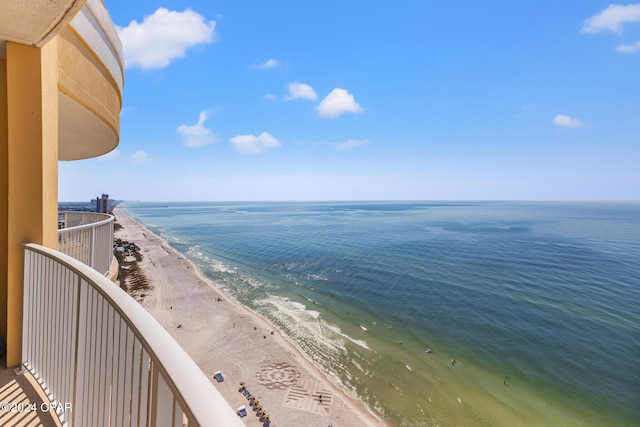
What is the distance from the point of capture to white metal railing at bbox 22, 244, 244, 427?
0.95m

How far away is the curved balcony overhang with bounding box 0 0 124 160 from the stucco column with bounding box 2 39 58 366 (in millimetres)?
261

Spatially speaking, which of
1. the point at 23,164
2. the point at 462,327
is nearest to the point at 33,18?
the point at 23,164

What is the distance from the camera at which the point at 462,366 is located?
1537 centimetres

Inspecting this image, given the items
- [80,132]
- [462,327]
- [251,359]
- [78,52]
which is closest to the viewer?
[78,52]

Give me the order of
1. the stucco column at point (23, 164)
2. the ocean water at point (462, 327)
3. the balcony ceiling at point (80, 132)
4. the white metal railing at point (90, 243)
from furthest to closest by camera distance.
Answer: the ocean water at point (462, 327) < the white metal railing at point (90, 243) < the balcony ceiling at point (80, 132) < the stucco column at point (23, 164)

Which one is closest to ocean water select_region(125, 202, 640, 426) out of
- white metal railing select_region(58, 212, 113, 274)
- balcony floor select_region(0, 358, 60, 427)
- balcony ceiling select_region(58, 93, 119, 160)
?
white metal railing select_region(58, 212, 113, 274)

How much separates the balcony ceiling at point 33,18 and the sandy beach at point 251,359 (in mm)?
13102

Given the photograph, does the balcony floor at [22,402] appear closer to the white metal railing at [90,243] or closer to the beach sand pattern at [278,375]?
the white metal railing at [90,243]

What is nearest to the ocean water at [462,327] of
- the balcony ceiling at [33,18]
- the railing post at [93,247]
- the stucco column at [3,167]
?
the railing post at [93,247]

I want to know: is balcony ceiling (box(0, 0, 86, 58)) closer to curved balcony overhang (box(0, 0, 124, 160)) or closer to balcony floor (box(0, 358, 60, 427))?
curved balcony overhang (box(0, 0, 124, 160))

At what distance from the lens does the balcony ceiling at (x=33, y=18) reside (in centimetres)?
251

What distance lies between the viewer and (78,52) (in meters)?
4.13

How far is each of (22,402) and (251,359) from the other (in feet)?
45.2

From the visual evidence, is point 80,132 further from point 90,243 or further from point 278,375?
point 278,375
